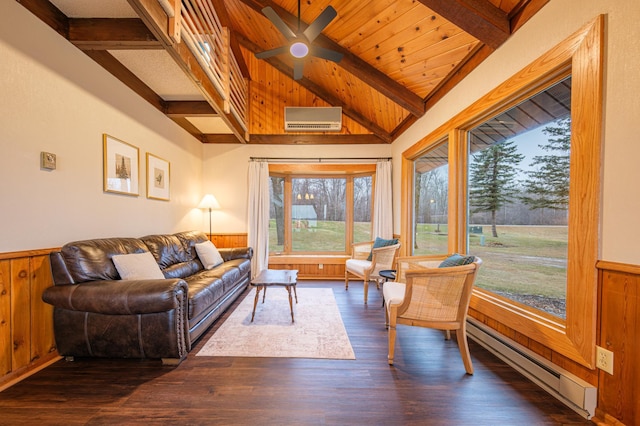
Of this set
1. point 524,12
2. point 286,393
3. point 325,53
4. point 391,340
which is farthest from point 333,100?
point 286,393

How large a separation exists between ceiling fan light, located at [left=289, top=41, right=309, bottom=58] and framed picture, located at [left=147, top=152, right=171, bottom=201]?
7.20 feet

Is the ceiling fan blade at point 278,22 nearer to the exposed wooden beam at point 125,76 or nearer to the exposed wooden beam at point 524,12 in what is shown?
the exposed wooden beam at point 125,76

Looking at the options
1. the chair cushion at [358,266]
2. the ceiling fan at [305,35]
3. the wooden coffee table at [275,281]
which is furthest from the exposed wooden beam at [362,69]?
the wooden coffee table at [275,281]

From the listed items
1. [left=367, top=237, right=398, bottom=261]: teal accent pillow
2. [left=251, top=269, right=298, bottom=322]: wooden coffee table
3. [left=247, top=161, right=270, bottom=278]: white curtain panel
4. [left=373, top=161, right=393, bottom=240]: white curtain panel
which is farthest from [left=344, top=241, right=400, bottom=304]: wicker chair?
[left=247, top=161, right=270, bottom=278]: white curtain panel

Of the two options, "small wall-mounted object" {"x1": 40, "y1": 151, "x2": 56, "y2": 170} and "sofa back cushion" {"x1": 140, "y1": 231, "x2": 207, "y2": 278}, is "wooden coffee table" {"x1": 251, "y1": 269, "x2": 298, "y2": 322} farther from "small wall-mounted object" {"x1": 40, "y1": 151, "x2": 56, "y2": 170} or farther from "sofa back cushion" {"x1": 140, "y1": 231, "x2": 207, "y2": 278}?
"small wall-mounted object" {"x1": 40, "y1": 151, "x2": 56, "y2": 170}

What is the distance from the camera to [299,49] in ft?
8.84

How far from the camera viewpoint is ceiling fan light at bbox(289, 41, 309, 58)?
2.62 m

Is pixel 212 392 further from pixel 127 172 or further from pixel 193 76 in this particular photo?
pixel 193 76

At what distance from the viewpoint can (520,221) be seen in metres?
2.09

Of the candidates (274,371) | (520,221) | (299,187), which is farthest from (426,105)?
(274,371)

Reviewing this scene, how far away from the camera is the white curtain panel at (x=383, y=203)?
4660mm

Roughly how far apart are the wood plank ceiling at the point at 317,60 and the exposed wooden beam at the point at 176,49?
0.04 ft

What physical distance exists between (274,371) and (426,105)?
3480 mm

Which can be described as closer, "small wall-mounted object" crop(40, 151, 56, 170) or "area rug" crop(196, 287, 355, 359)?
"small wall-mounted object" crop(40, 151, 56, 170)
